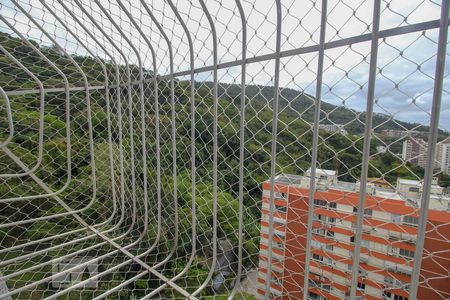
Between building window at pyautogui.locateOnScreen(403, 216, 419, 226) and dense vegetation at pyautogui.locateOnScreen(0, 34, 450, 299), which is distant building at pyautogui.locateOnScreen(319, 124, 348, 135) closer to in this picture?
dense vegetation at pyautogui.locateOnScreen(0, 34, 450, 299)

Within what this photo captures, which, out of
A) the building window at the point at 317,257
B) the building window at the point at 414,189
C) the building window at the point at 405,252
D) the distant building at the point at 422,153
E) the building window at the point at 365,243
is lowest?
the building window at the point at 317,257

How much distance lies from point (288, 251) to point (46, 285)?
101 cm

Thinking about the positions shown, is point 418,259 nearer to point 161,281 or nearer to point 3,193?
point 161,281

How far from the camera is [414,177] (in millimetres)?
521

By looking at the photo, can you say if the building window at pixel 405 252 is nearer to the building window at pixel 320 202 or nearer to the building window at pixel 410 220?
the building window at pixel 410 220

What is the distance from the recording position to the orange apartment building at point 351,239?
534 millimetres

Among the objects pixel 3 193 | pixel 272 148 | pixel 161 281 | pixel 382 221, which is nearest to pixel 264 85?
pixel 272 148

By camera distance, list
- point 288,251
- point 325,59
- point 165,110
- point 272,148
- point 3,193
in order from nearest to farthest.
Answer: point 325,59
point 272,148
point 288,251
point 165,110
point 3,193

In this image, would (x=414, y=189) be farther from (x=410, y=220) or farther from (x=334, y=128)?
(x=334, y=128)

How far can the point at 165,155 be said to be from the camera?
4.16 ft

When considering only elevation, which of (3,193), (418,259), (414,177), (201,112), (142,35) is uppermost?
(142,35)

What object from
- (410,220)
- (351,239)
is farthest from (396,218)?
(351,239)

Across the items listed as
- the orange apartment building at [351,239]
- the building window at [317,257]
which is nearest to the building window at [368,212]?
the orange apartment building at [351,239]

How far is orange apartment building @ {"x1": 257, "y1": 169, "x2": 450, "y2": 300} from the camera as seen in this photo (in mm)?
534
